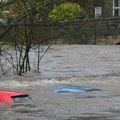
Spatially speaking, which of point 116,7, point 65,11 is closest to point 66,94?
point 65,11

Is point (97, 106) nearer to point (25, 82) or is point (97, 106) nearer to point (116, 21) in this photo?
point (25, 82)

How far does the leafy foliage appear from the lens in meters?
16.4

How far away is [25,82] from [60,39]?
100 feet

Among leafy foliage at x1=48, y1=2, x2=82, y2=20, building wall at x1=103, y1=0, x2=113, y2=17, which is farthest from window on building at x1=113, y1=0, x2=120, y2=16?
leafy foliage at x1=48, y1=2, x2=82, y2=20

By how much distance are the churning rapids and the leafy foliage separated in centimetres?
195

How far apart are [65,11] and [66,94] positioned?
10.8 feet

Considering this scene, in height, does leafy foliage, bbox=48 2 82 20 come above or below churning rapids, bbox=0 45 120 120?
above

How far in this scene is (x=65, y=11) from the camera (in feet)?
55.9

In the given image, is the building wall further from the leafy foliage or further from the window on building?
the leafy foliage

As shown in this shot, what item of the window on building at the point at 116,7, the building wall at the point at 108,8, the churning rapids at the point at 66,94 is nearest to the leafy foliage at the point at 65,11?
the churning rapids at the point at 66,94

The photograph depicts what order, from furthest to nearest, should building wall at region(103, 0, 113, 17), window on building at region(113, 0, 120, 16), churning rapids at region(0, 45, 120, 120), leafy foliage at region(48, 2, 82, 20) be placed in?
window on building at region(113, 0, 120, 16)
building wall at region(103, 0, 113, 17)
leafy foliage at region(48, 2, 82, 20)
churning rapids at region(0, 45, 120, 120)

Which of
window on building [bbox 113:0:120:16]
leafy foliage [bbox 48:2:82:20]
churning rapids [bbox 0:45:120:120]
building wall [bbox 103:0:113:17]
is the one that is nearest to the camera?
churning rapids [bbox 0:45:120:120]

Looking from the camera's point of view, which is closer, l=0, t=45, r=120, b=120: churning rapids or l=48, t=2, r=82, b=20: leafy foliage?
l=0, t=45, r=120, b=120: churning rapids

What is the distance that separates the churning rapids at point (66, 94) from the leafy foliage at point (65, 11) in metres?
1.95
